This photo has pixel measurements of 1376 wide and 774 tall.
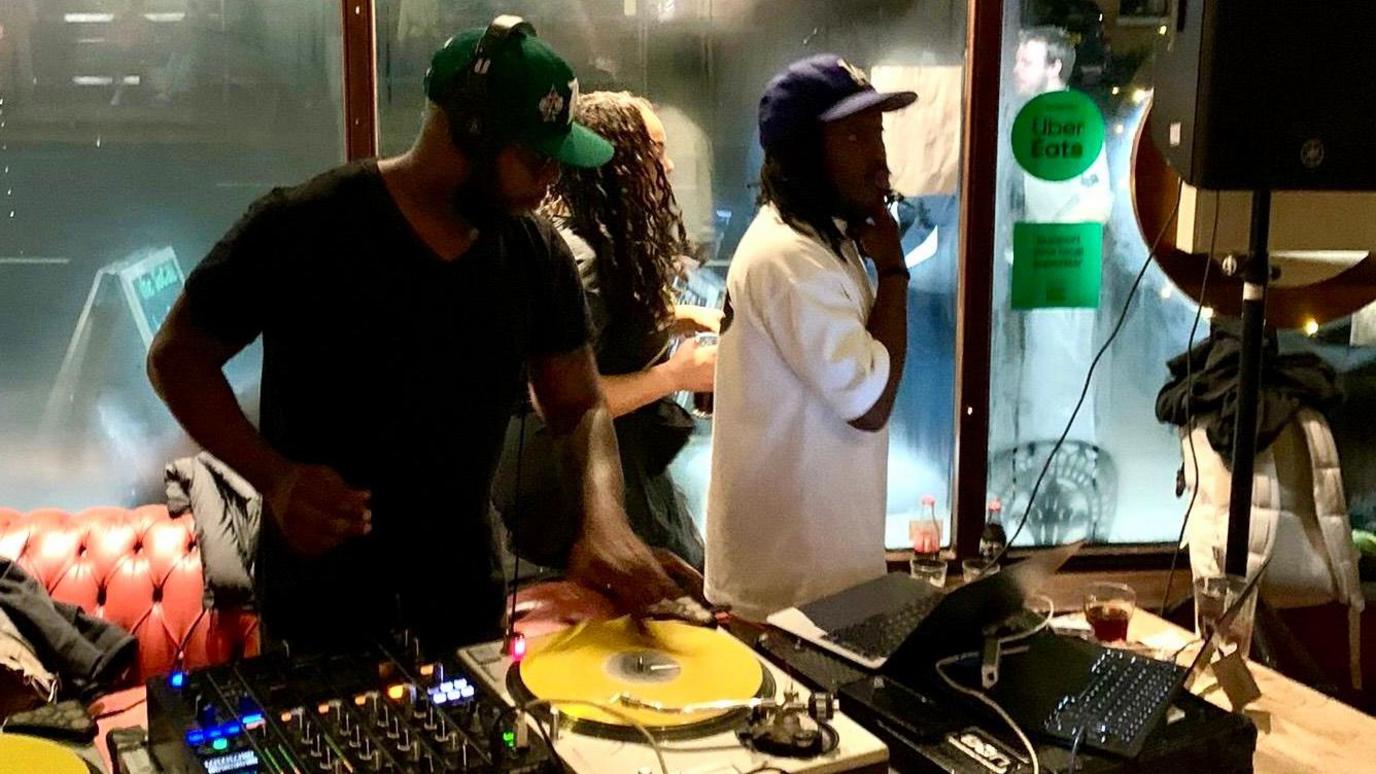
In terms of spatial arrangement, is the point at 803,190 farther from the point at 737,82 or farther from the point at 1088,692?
Result: the point at 737,82

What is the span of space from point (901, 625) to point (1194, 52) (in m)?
1.05

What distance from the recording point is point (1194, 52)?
195cm

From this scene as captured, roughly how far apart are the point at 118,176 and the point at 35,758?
2.05 meters

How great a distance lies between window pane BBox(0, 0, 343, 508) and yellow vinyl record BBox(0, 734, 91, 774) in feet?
6.30

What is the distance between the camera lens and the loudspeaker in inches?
74.0

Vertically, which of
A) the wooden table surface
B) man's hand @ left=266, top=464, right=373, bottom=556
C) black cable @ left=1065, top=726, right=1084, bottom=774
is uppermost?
man's hand @ left=266, top=464, right=373, bottom=556

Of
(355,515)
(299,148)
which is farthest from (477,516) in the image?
(299,148)

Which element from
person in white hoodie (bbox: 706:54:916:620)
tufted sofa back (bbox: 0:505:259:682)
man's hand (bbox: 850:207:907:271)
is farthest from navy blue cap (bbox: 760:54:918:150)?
tufted sofa back (bbox: 0:505:259:682)

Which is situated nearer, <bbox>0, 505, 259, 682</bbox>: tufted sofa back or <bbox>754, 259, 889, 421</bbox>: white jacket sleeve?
<bbox>754, 259, 889, 421</bbox>: white jacket sleeve

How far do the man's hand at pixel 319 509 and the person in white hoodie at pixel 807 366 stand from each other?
78 centimetres

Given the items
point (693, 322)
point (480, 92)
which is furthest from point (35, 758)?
point (693, 322)

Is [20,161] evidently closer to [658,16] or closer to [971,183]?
[658,16]

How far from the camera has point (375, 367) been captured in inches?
61.0

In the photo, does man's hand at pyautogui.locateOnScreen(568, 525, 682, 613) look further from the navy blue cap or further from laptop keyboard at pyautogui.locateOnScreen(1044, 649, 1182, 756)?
the navy blue cap
